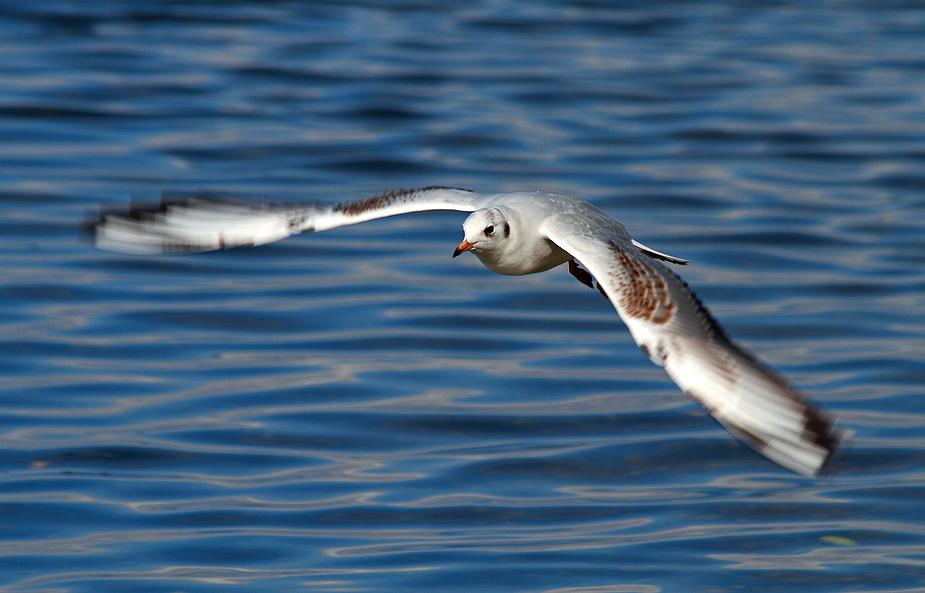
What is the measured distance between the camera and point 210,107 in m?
21.1

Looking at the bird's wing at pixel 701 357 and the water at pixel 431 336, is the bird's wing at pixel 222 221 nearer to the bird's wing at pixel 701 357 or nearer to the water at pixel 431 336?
the bird's wing at pixel 701 357

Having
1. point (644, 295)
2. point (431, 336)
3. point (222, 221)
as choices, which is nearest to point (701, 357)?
point (644, 295)

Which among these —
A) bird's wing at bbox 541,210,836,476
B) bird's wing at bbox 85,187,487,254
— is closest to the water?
bird's wing at bbox 85,187,487,254

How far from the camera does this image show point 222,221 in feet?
29.5

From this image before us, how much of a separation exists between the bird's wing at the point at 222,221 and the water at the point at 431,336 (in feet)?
6.52

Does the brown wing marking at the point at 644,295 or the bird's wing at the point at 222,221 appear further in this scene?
the bird's wing at the point at 222,221

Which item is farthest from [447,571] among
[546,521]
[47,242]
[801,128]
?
[801,128]

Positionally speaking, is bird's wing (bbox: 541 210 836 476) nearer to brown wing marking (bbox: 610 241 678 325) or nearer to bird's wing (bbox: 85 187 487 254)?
brown wing marking (bbox: 610 241 678 325)

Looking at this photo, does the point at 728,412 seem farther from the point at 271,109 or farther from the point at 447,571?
the point at 271,109

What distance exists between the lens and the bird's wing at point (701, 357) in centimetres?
592

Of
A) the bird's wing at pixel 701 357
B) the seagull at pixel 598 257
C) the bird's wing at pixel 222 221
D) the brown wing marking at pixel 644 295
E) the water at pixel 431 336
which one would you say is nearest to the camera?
the bird's wing at pixel 701 357

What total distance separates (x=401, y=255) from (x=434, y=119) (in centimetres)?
601

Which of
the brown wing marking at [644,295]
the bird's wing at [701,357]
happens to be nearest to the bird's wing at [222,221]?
the bird's wing at [701,357]

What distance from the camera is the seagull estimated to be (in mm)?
6047
